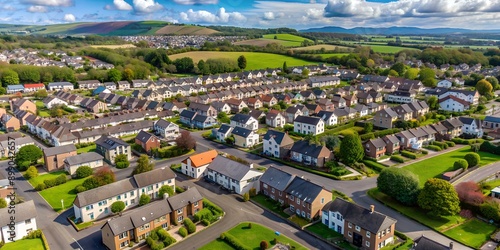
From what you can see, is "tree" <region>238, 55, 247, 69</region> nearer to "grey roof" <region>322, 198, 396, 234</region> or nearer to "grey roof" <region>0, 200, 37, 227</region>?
"grey roof" <region>322, 198, 396, 234</region>

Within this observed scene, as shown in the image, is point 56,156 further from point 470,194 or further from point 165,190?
point 470,194

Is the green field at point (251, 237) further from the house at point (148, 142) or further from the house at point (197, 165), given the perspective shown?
the house at point (148, 142)

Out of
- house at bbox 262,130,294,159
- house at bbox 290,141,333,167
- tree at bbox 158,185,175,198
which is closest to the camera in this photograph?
tree at bbox 158,185,175,198

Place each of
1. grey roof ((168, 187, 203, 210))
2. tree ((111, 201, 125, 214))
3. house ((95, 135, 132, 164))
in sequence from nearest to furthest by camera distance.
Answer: grey roof ((168, 187, 203, 210)) < tree ((111, 201, 125, 214)) < house ((95, 135, 132, 164))

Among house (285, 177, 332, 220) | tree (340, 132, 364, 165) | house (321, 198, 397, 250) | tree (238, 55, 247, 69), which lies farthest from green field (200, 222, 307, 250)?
tree (238, 55, 247, 69)

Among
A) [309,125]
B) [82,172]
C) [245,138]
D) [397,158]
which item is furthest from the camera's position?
[309,125]

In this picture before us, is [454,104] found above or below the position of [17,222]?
above

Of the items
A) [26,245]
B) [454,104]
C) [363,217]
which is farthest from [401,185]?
[454,104]
